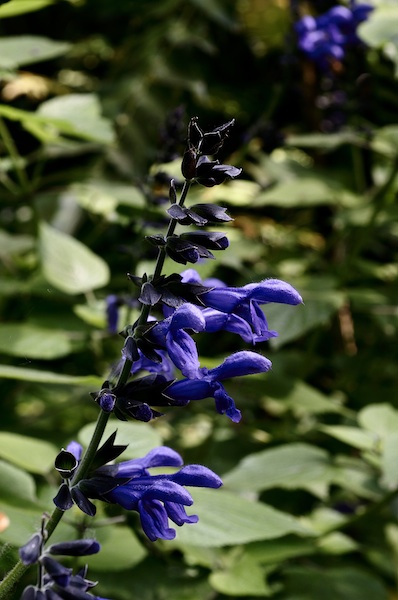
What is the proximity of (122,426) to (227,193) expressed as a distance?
131 centimetres

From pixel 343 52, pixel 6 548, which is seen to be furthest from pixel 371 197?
A: pixel 6 548

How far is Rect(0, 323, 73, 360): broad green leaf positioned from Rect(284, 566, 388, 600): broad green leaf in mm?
680

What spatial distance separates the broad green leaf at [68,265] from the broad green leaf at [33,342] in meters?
0.12

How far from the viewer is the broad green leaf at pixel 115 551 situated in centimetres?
119

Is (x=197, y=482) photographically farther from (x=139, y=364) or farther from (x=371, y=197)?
(x=371, y=197)

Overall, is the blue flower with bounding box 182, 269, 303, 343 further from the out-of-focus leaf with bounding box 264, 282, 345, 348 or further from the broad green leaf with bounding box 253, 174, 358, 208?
the broad green leaf with bounding box 253, 174, 358, 208

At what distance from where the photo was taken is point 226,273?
8.00 feet

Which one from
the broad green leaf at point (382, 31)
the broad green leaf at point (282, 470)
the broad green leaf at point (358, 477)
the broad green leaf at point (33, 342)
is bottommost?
the broad green leaf at point (358, 477)

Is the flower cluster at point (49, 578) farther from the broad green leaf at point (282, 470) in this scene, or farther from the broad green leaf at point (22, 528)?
the broad green leaf at point (282, 470)

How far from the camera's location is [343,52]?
2.27 meters

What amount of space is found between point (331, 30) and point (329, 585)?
151 centimetres

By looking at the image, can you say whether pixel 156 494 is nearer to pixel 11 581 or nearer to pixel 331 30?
pixel 11 581

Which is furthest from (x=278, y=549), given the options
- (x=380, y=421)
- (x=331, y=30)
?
(x=331, y=30)

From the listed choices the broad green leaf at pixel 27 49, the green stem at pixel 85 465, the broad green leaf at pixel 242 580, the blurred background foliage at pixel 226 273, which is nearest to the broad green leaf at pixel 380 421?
the blurred background foliage at pixel 226 273
